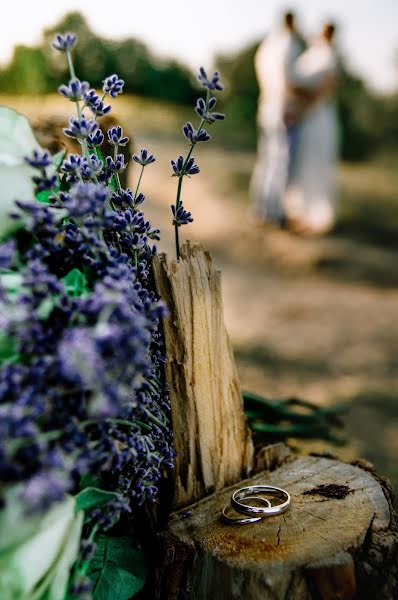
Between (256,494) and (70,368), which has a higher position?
(70,368)

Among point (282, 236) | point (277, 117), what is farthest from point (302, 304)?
point (277, 117)

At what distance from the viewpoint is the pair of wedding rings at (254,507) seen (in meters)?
1.19

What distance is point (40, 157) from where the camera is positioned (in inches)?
37.5

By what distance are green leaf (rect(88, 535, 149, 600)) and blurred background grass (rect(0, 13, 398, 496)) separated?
127 centimetres

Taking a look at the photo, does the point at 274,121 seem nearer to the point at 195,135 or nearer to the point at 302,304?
the point at 302,304

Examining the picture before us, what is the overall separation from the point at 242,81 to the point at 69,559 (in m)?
11.2

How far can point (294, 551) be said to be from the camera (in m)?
1.08

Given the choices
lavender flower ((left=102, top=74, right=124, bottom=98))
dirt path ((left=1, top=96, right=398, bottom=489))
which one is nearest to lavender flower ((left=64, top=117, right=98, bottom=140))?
lavender flower ((left=102, top=74, right=124, bottom=98))

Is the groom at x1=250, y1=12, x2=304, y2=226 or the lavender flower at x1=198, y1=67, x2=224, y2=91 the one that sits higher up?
the groom at x1=250, y1=12, x2=304, y2=226

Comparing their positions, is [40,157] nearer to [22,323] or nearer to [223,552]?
[22,323]

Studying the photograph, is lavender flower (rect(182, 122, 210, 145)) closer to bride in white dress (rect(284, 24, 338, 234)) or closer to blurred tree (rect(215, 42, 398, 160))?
bride in white dress (rect(284, 24, 338, 234))

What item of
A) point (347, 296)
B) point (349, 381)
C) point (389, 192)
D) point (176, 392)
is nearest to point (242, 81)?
point (389, 192)

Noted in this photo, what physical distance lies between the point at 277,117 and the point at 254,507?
710 centimetres

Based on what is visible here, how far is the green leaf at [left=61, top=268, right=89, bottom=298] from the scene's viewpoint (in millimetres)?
936
